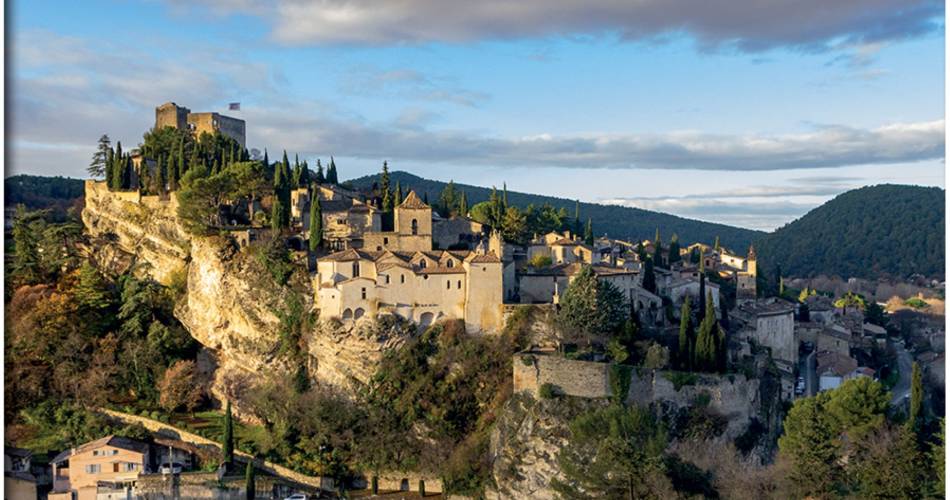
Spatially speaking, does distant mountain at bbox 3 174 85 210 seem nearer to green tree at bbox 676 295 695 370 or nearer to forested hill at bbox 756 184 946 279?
green tree at bbox 676 295 695 370

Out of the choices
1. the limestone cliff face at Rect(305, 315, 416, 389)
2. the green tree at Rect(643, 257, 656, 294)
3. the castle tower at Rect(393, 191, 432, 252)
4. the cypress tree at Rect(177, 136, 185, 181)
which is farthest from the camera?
the cypress tree at Rect(177, 136, 185, 181)

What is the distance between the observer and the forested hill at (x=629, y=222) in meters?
77.9

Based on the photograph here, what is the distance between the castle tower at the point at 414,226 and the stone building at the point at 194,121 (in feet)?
51.8

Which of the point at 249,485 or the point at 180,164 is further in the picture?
the point at 180,164

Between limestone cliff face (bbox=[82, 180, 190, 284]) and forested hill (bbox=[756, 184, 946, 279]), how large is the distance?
1882 inches

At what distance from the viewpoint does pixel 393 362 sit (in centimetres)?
3020

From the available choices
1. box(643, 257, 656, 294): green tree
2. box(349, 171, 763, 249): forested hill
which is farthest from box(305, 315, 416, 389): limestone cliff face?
box(349, 171, 763, 249): forested hill

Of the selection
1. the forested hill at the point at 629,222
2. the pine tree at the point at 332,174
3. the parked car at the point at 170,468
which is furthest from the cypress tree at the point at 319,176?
the forested hill at the point at 629,222

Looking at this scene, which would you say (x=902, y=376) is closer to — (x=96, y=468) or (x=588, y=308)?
(x=588, y=308)

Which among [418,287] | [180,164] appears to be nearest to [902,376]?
[418,287]

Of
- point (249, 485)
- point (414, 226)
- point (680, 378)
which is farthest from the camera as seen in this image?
point (414, 226)

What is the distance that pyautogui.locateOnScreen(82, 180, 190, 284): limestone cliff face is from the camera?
37031mm

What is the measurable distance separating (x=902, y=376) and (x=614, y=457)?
24.7 metres

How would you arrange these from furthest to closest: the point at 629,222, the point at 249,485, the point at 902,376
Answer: the point at 629,222 → the point at 902,376 → the point at 249,485
